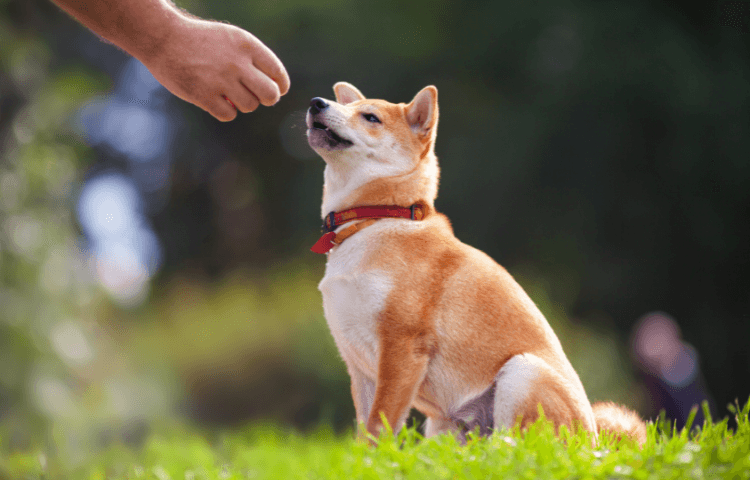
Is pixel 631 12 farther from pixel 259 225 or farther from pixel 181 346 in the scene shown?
pixel 181 346

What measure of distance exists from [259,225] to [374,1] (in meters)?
5.03

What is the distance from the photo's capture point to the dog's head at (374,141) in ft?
8.93

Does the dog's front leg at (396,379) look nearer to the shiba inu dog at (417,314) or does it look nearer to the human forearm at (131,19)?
the shiba inu dog at (417,314)

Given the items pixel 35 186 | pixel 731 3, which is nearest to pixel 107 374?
pixel 35 186

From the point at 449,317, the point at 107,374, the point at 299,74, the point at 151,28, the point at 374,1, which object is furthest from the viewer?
the point at 374,1

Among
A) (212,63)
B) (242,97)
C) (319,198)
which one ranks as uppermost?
(212,63)

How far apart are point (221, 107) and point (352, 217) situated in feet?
2.54

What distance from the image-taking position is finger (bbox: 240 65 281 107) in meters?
2.24

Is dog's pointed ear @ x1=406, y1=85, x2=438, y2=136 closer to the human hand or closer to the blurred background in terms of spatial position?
the human hand

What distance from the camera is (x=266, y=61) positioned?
228 cm

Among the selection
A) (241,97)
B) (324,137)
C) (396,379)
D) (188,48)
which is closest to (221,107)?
(241,97)

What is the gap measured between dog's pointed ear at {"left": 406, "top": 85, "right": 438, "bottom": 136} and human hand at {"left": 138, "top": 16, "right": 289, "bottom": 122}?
0.88 metres

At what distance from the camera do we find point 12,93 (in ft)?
16.3

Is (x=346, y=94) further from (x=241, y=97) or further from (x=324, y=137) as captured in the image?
(x=241, y=97)
